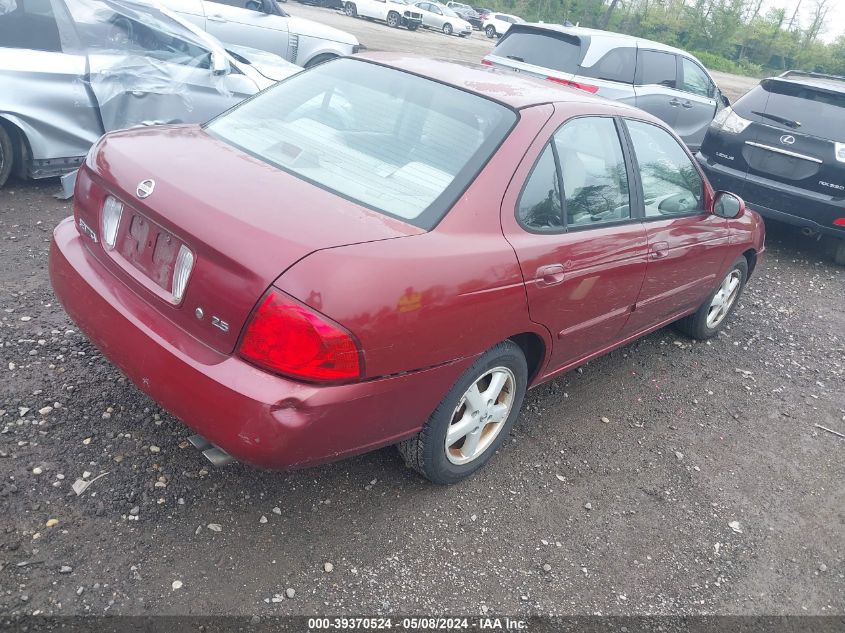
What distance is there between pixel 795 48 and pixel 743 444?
64433mm

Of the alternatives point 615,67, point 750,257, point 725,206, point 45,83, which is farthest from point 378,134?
point 615,67

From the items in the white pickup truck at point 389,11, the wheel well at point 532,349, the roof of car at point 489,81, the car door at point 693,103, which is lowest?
the wheel well at point 532,349

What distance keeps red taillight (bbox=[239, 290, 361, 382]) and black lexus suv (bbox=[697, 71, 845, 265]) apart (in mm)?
5804

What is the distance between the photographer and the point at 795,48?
56.7 m

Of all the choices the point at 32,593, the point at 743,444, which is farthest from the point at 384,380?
the point at 743,444

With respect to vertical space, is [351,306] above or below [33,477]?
above

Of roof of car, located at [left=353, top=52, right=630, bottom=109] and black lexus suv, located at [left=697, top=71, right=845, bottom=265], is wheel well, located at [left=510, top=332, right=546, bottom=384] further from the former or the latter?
black lexus suv, located at [left=697, top=71, right=845, bottom=265]

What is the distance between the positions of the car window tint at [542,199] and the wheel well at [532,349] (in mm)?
470

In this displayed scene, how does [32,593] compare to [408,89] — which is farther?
[408,89]

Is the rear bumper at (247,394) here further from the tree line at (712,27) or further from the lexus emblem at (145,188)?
the tree line at (712,27)

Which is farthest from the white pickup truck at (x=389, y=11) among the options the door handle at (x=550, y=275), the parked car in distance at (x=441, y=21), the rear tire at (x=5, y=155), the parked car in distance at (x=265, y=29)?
the door handle at (x=550, y=275)

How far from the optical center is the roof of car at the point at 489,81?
3.00 metres

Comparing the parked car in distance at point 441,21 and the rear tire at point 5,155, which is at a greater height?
the parked car in distance at point 441,21

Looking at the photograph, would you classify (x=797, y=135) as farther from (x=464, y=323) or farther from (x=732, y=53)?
(x=732, y=53)
